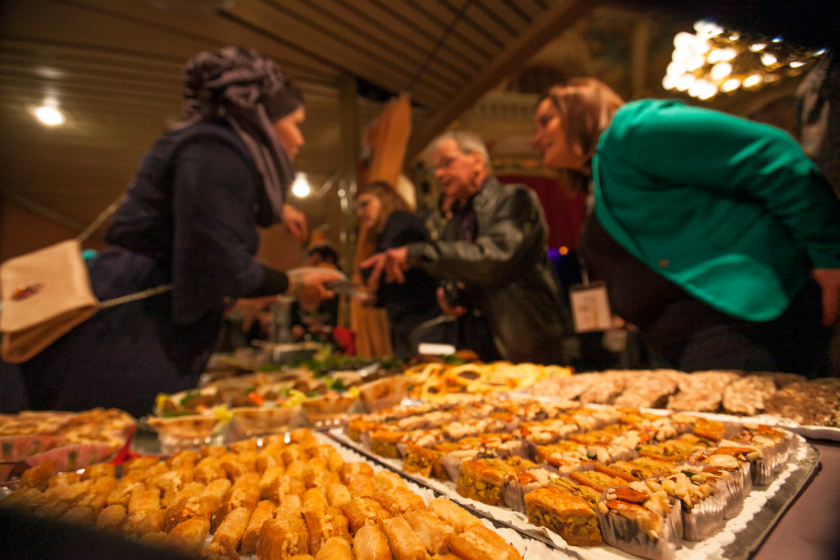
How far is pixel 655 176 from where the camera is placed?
5.40 ft

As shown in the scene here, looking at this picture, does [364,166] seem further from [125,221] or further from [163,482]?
[163,482]

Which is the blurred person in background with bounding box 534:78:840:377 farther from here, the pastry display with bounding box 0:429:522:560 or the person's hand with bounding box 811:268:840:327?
the pastry display with bounding box 0:429:522:560

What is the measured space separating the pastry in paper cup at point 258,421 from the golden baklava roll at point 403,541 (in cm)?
93

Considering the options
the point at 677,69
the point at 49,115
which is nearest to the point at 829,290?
the point at 677,69

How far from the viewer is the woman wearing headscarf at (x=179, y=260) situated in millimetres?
1684

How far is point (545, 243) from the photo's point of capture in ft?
9.02

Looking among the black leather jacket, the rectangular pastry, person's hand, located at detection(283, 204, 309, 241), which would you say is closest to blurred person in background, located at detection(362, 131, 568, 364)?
the black leather jacket

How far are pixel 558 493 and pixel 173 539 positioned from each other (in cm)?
66

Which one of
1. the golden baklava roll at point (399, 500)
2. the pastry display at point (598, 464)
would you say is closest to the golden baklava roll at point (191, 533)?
the golden baklava roll at point (399, 500)

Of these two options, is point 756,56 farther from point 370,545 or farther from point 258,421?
point 258,421

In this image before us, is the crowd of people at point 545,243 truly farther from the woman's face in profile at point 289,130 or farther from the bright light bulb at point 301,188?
the bright light bulb at point 301,188

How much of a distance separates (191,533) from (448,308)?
2477 mm

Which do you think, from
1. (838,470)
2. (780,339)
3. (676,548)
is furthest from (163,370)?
(780,339)

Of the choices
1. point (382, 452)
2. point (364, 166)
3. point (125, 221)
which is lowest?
point (382, 452)
